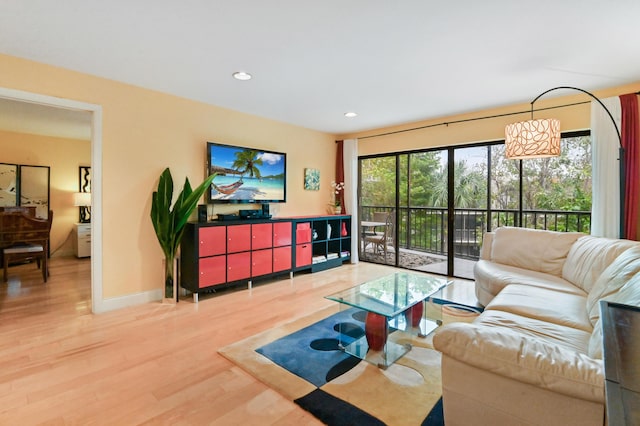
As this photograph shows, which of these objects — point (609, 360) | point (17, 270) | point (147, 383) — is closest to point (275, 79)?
point (147, 383)

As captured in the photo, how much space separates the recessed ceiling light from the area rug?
2.41 meters

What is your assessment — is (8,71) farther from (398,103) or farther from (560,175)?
(560,175)

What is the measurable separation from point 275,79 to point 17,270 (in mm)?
5021

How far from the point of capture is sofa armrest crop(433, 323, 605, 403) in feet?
3.47

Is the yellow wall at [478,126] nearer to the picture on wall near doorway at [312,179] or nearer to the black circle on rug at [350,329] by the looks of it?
the picture on wall near doorway at [312,179]

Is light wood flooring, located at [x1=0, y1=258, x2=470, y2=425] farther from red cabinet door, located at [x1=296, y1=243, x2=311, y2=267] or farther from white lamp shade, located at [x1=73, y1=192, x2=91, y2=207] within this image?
white lamp shade, located at [x1=73, y1=192, x2=91, y2=207]

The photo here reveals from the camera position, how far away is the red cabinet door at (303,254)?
15.0ft

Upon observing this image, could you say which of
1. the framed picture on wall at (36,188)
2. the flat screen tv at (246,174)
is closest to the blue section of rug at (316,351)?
the flat screen tv at (246,174)

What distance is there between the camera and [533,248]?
323cm

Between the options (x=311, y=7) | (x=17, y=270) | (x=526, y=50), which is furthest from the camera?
(x=17, y=270)

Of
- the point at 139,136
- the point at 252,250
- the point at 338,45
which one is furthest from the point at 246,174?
the point at 338,45

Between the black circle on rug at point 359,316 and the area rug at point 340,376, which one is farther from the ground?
the black circle on rug at point 359,316

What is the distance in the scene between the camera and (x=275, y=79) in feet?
10.1

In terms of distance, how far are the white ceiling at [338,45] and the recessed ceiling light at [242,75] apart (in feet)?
0.23
